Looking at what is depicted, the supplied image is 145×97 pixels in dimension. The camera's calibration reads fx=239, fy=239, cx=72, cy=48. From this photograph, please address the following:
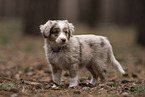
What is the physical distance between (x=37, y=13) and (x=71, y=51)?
28.4 ft

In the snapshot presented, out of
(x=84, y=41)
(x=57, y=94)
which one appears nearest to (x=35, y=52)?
(x=84, y=41)

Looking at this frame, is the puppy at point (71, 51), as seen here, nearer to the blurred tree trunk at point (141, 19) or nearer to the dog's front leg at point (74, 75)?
the dog's front leg at point (74, 75)

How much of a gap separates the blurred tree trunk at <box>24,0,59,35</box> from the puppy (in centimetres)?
809

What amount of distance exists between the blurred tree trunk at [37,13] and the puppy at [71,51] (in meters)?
8.09

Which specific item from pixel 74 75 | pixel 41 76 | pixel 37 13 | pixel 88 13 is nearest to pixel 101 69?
pixel 74 75

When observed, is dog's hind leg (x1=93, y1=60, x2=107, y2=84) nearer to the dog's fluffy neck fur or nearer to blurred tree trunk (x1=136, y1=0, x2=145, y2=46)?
the dog's fluffy neck fur

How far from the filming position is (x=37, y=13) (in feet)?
43.4

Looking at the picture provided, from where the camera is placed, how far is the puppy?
4855mm

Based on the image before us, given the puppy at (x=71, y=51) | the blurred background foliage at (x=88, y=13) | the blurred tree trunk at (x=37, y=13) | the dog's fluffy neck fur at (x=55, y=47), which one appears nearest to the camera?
the puppy at (x=71, y=51)

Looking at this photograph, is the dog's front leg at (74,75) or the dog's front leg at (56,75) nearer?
the dog's front leg at (74,75)

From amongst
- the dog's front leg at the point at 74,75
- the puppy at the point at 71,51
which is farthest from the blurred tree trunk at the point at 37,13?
the dog's front leg at the point at 74,75

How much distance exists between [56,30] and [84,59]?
36.8 inches

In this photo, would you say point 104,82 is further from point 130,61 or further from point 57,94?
point 130,61

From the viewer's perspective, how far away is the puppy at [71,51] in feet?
15.9
